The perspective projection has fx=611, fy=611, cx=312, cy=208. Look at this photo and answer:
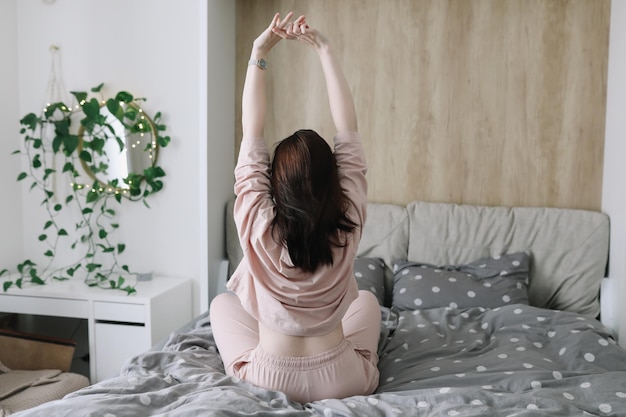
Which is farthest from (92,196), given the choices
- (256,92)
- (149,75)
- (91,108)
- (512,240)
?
(512,240)

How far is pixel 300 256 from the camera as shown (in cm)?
150

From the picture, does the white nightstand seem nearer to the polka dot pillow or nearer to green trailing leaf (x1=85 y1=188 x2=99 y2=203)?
green trailing leaf (x1=85 y1=188 x2=99 y2=203)

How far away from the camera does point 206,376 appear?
1.61m

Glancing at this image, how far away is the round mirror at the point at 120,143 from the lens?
3.00 metres

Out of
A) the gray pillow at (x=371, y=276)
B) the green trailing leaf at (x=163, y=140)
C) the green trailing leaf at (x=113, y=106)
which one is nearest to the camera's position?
the gray pillow at (x=371, y=276)

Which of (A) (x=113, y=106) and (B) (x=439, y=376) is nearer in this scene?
(B) (x=439, y=376)

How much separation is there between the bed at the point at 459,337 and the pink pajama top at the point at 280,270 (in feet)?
0.65

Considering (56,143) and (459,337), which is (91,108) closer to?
(56,143)

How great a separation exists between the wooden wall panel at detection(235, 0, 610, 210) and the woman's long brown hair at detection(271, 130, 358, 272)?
141cm

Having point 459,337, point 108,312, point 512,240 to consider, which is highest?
point 512,240

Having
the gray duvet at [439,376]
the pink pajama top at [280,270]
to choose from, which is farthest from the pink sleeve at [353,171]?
the gray duvet at [439,376]

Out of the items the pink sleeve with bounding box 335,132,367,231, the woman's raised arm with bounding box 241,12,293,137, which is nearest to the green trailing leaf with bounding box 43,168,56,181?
the woman's raised arm with bounding box 241,12,293,137

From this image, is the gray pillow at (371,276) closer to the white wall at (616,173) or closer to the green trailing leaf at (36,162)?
the white wall at (616,173)

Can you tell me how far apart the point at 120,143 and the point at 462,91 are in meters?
1.64
